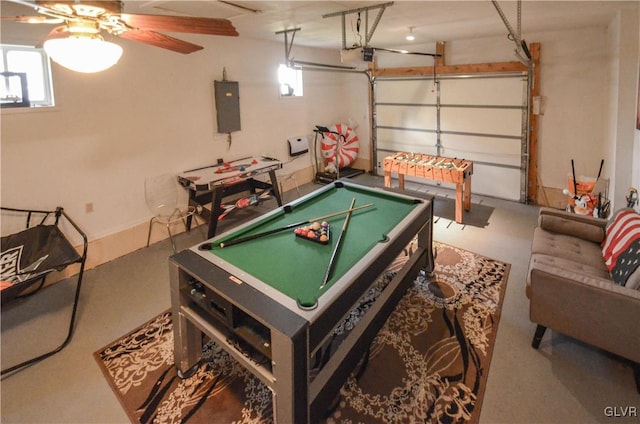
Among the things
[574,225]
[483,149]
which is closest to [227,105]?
[483,149]

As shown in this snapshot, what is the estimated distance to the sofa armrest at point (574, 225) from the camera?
3129 millimetres

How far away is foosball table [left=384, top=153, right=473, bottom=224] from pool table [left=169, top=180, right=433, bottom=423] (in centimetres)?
207

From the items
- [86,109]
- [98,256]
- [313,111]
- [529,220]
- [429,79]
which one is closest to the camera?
[86,109]

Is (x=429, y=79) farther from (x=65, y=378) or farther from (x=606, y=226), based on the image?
(x=65, y=378)

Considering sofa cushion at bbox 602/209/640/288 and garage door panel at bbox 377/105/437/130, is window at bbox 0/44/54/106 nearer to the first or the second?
sofa cushion at bbox 602/209/640/288

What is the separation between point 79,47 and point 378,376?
8.15 feet

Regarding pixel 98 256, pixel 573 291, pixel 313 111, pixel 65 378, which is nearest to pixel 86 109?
pixel 98 256

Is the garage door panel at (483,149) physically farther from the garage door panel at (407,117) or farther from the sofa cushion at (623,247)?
the sofa cushion at (623,247)

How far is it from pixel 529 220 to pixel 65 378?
17.8 ft

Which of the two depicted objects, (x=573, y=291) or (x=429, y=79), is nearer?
(x=573, y=291)

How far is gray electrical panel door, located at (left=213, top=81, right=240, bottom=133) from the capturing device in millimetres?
4883

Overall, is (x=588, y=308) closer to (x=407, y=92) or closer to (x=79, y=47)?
(x=79, y=47)

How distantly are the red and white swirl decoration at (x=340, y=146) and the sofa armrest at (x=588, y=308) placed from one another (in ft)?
16.4

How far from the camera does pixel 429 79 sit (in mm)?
6336
